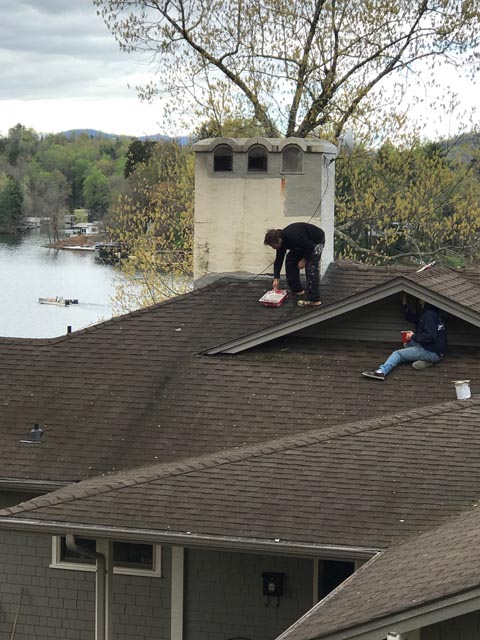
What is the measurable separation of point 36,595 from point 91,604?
60 centimetres

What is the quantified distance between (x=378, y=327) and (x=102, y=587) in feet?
15.7

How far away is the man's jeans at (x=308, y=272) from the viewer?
575 inches

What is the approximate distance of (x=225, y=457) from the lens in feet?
36.8

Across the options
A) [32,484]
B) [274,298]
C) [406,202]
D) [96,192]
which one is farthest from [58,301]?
[96,192]

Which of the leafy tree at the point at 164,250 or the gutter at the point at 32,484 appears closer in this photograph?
the gutter at the point at 32,484

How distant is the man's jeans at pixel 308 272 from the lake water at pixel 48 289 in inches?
1171

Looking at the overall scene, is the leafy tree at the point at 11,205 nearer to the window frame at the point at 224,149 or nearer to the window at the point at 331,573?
the window frame at the point at 224,149

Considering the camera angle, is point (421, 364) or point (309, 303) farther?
point (309, 303)

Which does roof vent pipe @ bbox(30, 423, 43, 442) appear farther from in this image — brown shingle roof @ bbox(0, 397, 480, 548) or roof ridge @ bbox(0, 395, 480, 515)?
brown shingle roof @ bbox(0, 397, 480, 548)

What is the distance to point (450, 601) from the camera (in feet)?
24.2

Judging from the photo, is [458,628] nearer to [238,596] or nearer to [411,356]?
[238,596]

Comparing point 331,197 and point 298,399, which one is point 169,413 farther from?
point 331,197

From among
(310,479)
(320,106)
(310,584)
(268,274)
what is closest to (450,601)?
(310,479)

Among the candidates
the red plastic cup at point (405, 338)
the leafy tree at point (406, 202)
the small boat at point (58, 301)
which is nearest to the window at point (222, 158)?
the red plastic cup at point (405, 338)
